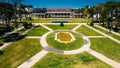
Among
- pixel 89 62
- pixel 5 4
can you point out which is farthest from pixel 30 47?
pixel 5 4

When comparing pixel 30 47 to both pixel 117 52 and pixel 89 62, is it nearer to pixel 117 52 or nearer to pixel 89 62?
pixel 89 62

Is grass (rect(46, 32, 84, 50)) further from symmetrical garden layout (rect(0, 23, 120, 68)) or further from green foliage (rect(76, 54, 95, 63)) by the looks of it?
green foliage (rect(76, 54, 95, 63))

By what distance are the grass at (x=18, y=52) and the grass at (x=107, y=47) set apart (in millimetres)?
14546

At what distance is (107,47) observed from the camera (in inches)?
1673

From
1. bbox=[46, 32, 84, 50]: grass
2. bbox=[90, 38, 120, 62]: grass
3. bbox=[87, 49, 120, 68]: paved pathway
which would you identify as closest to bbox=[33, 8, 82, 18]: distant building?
bbox=[90, 38, 120, 62]: grass

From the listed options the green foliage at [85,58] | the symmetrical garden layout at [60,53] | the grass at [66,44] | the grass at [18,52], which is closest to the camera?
the symmetrical garden layout at [60,53]

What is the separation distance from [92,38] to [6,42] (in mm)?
24474

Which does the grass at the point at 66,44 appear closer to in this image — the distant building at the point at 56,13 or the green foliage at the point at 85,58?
the green foliage at the point at 85,58

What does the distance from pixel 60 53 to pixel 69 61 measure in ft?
14.6

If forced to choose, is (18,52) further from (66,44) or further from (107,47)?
(107,47)

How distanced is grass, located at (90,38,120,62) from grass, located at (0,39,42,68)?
14.5m

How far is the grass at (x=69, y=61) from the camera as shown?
30.8 meters

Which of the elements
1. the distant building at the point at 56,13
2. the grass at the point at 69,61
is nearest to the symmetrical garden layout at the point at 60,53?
the grass at the point at 69,61

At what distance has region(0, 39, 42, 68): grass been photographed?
32.5 m
